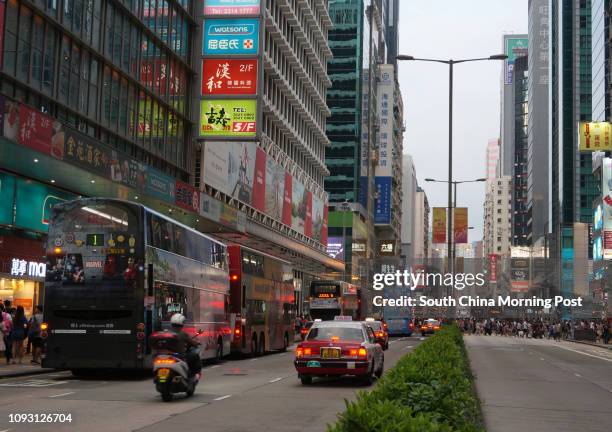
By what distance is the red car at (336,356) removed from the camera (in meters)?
20.5

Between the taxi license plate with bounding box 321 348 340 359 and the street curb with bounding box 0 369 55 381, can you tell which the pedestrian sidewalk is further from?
the taxi license plate with bounding box 321 348 340 359

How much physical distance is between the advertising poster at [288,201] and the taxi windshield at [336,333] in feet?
167

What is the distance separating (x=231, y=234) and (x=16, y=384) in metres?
35.5

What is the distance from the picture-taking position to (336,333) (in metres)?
21.5

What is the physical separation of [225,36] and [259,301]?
38.5 feet

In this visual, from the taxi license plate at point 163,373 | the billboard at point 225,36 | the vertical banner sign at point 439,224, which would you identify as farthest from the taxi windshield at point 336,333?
the vertical banner sign at point 439,224

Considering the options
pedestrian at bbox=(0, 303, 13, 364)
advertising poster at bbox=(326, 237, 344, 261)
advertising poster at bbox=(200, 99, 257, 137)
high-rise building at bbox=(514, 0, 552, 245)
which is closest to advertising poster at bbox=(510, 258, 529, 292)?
advertising poster at bbox=(326, 237, 344, 261)

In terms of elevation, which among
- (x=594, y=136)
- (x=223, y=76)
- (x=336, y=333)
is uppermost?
(x=594, y=136)

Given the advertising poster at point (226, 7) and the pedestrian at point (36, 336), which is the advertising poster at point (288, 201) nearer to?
A: the advertising poster at point (226, 7)

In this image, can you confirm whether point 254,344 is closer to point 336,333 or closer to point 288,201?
point 336,333

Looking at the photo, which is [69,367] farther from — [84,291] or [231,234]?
[231,234]

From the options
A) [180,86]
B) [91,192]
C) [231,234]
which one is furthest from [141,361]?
[231,234]

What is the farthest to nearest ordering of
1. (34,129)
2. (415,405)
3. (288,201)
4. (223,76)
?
(288,201), (223,76), (34,129), (415,405)

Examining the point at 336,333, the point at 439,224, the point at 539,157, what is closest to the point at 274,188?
the point at 439,224
